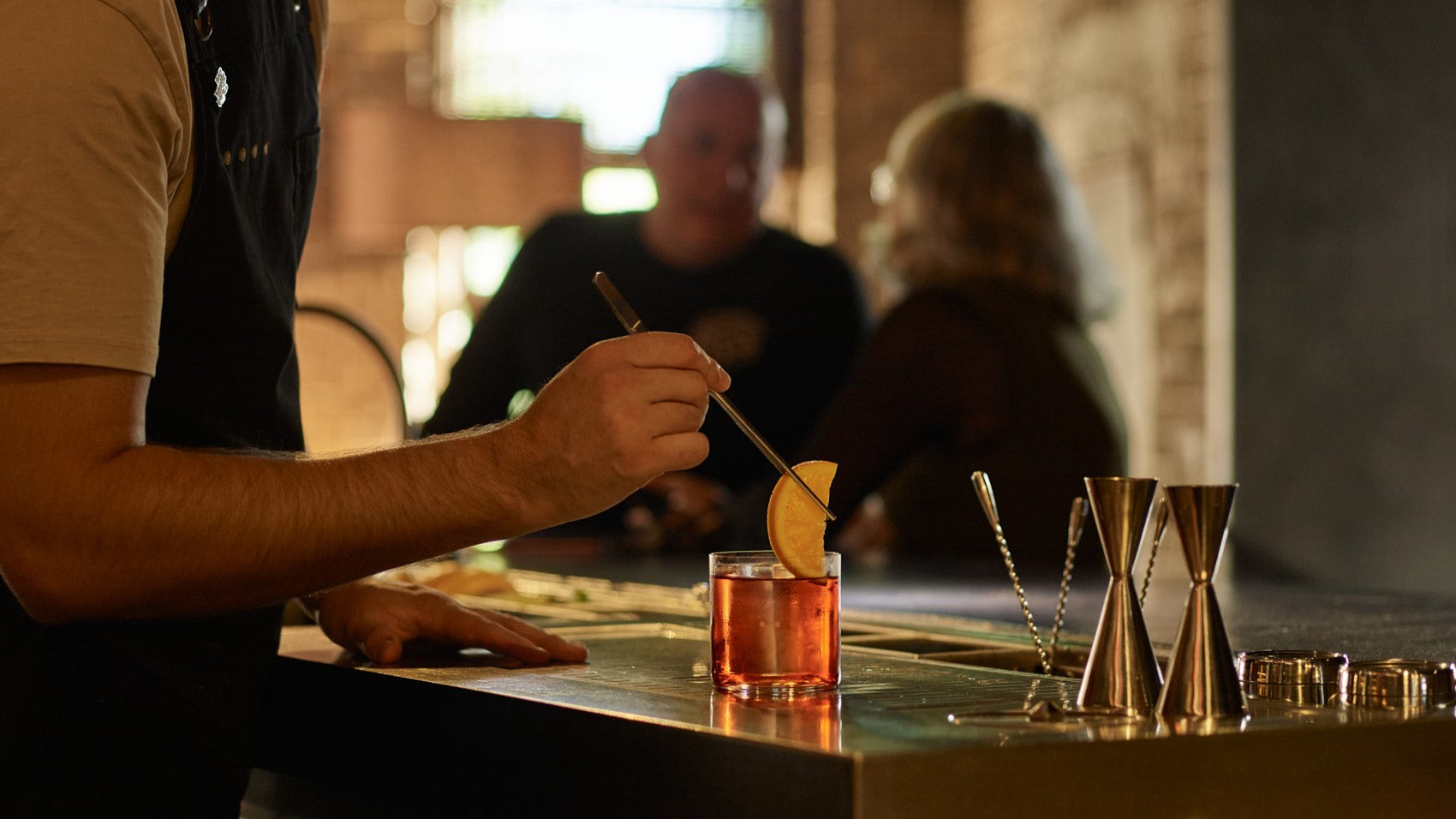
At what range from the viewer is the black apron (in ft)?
3.39

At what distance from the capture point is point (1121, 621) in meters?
0.89

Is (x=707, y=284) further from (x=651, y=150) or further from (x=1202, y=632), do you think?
(x=1202, y=632)

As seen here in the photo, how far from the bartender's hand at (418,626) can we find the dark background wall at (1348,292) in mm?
3372

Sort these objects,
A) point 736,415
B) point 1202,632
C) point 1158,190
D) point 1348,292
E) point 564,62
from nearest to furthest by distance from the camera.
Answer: point 1202,632, point 736,415, point 1348,292, point 1158,190, point 564,62

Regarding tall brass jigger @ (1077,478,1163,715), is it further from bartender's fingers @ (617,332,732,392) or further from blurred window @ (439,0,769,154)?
blurred window @ (439,0,769,154)

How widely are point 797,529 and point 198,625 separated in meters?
0.45

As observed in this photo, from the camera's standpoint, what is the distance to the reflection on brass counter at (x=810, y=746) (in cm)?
74

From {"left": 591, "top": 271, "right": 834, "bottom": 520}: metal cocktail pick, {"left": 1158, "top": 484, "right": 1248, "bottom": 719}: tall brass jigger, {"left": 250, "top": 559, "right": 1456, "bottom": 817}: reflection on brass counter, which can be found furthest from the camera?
{"left": 591, "top": 271, "right": 834, "bottom": 520}: metal cocktail pick

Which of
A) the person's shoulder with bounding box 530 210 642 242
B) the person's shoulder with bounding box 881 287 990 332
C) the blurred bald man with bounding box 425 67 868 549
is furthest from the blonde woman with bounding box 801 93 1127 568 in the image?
the person's shoulder with bounding box 530 210 642 242

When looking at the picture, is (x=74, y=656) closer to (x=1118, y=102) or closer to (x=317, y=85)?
(x=317, y=85)

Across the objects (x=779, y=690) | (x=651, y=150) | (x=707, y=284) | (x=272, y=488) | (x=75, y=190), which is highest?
(x=651, y=150)

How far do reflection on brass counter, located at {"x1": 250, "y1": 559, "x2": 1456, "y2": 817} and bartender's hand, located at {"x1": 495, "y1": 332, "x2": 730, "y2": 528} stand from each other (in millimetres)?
120

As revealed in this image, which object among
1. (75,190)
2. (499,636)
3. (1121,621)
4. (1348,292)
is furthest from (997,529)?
(1348,292)

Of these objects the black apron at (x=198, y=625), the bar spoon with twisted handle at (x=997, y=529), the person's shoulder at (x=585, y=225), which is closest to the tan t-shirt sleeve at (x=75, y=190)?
the black apron at (x=198, y=625)
